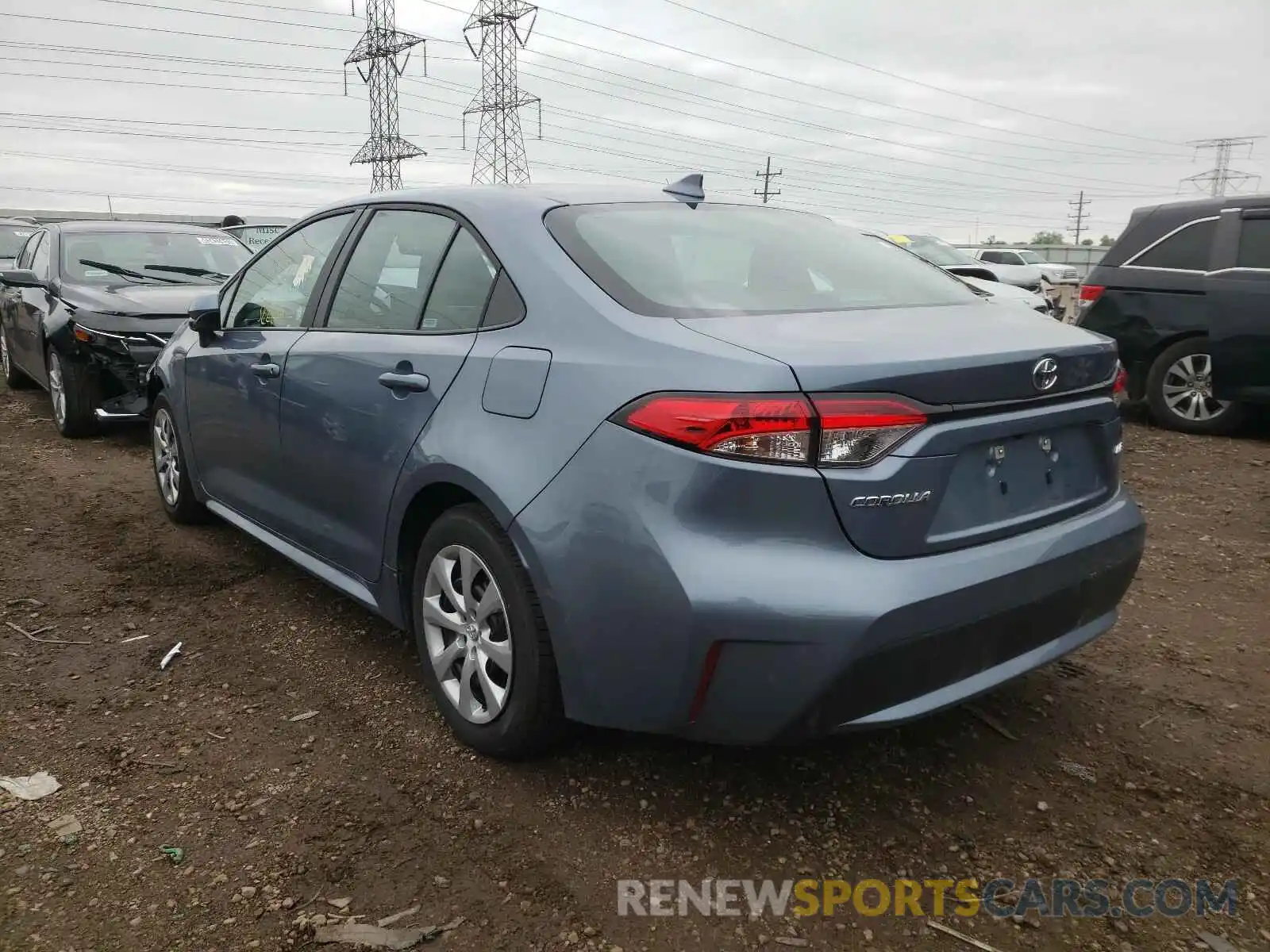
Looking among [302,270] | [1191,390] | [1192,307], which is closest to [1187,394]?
[1191,390]

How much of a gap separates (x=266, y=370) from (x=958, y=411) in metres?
2.54

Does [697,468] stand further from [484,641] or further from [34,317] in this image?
[34,317]

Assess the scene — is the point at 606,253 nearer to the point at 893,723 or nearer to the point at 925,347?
the point at 925,347

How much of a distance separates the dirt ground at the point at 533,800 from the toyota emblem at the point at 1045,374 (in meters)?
1.09

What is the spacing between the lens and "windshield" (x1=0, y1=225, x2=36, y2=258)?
→ 1323 centimetres

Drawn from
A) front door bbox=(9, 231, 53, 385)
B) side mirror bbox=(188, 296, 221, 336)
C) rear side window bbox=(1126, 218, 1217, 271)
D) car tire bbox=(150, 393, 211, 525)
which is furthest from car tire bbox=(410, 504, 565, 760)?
rear side window bbox=(1126, 218, 1217, 271)

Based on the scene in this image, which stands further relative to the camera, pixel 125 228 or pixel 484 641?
pixel 125 228

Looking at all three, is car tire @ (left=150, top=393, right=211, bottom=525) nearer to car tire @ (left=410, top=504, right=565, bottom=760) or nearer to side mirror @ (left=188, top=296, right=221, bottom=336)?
side mirror @ (left=188, top=296, right=221, bottom=336)

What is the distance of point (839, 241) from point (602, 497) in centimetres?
147

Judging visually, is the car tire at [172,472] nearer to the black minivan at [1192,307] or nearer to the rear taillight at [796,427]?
the rear taillight at [796,427]

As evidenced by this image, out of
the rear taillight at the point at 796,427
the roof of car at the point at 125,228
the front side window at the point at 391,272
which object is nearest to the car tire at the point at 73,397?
the roof of car at the point at 125,228

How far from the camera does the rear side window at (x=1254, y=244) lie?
22.8 ft

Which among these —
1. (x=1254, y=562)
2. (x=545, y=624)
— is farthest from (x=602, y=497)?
(x=1254, y=562)

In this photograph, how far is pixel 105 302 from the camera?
22.2 ft
